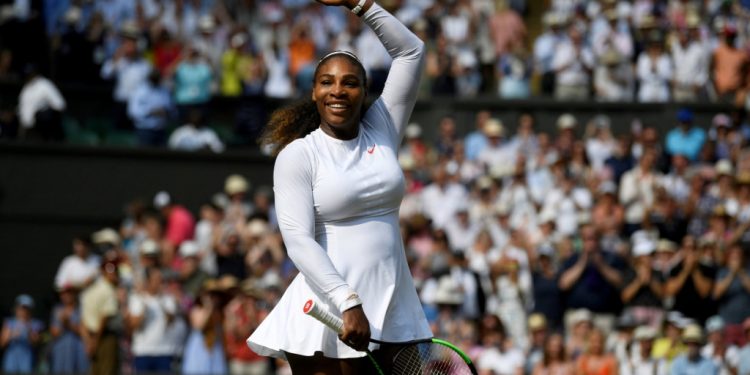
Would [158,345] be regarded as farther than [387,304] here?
Yes

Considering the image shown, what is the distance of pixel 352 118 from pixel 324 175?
25 centimetres

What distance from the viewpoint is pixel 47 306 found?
17.1 meters

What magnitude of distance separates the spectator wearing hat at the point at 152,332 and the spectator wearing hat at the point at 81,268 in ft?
3.63

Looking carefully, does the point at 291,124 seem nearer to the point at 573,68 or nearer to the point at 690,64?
the point at 573,68

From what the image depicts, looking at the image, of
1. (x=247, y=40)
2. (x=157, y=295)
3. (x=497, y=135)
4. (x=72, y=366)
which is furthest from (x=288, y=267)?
(x=247, y=40)

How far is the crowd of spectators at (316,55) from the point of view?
59.7 ft

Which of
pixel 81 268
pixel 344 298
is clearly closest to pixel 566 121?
pixel 81 268

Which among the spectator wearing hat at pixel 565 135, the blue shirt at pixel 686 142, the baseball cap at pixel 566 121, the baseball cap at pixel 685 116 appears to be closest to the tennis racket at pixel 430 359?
the spectator wearing hat at pixel 565 135

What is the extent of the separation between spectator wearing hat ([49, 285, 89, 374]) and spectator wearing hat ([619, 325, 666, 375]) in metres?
5.19

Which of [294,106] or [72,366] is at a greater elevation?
[294,106]

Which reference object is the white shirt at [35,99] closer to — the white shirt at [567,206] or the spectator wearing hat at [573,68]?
the spectator wearing hat at [573,68]

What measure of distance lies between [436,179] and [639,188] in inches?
84.3

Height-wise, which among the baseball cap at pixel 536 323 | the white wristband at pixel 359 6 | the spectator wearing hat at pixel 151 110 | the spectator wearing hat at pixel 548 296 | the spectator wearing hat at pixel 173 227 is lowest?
the baseball cap at pixel 536 323

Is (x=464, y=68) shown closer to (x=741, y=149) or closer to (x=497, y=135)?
(x=497, y=135)
